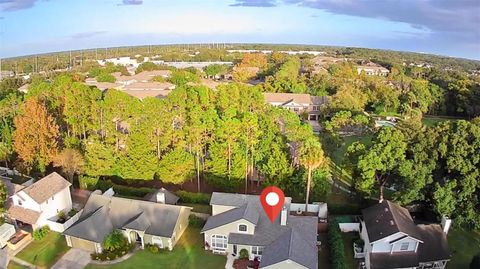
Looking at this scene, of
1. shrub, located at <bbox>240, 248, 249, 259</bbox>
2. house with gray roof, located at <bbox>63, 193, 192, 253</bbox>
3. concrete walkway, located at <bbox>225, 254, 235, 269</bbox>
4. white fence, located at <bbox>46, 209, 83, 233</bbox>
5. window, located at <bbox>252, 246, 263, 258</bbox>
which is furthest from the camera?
white fence, located at <bbox>46, 209, 83, 233</bbox>

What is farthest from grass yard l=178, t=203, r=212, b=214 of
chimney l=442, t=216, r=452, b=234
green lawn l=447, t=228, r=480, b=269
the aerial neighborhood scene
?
green lawn l=447, t=228, r=480, b=269

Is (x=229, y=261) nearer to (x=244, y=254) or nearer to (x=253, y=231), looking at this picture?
(x=244, y=254)

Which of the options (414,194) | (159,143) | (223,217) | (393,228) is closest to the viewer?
(393,228)

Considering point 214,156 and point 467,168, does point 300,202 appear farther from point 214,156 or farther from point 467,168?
point 467,168

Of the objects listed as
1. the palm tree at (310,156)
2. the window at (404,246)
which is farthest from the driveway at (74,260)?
the window at (404,246)

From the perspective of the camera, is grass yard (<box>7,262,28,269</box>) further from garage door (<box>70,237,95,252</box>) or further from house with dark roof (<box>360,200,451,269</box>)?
house with dark roof (<box>360,200,451,269</box>)

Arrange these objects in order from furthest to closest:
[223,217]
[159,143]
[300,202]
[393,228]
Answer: [159,143] < [300,202] < [223,217] < [393,228]

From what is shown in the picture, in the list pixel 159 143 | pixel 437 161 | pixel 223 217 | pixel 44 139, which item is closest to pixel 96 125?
pixel 44 139

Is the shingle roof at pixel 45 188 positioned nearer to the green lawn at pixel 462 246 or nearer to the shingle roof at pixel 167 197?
the shingle roof at pixel 167 197
